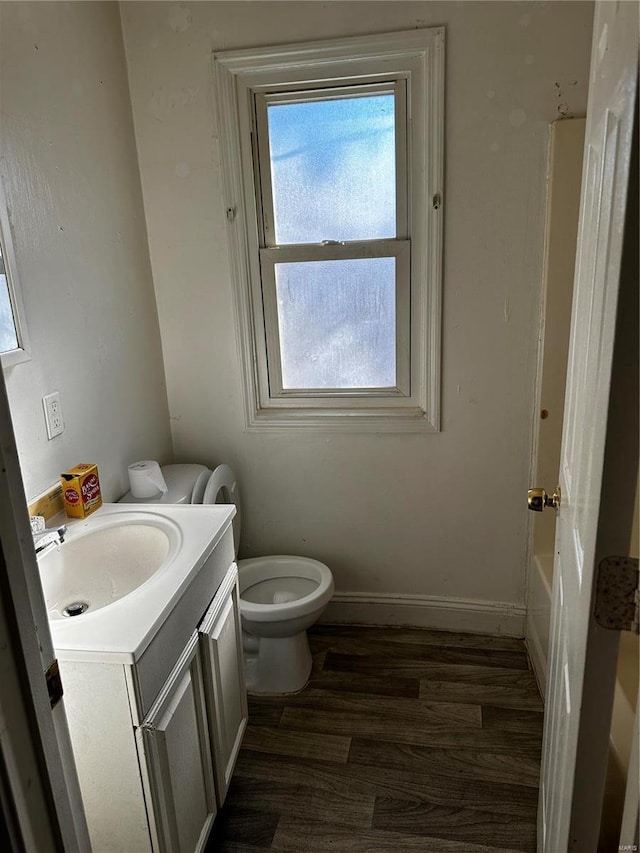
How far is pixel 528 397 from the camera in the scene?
2.18m

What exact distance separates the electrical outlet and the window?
806 mm

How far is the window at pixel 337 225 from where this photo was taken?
2.03 m

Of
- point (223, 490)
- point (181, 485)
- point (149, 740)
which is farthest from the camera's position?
point (223, 490)

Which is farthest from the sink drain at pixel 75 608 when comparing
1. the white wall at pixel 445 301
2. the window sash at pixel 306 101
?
the window sash at pixel 306 101

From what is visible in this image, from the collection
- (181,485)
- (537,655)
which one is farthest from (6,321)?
(537,655)

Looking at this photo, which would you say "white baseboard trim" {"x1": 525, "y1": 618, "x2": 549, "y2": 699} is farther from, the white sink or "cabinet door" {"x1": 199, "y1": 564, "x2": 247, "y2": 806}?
the white sink

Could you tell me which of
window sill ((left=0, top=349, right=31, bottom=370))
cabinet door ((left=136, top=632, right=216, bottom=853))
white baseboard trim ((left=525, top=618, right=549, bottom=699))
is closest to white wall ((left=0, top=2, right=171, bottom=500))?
window sill ((left=0, top=349, right=31, bottom=370))

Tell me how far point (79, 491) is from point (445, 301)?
137 centimetres

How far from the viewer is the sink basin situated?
58.7 inches

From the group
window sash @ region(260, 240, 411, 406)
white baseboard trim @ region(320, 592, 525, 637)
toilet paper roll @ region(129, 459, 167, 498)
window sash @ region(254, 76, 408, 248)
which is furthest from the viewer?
white baseboard trim @ region(320, 592, 525, 637)

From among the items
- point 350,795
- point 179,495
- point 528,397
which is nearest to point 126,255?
point 179,495

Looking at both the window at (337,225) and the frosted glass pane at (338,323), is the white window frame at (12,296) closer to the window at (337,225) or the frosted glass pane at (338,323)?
the window at (337,225)

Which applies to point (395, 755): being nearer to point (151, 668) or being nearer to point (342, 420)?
point (151, 668)

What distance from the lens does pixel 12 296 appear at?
149 centimetres
